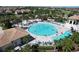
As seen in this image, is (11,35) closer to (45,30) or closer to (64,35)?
(45,30)

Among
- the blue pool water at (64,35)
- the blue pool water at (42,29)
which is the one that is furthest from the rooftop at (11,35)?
the blue pool water at (64,35)

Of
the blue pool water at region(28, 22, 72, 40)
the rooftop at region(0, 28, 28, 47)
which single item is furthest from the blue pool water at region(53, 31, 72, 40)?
the rooftop at region(0, 28, 28, 47)

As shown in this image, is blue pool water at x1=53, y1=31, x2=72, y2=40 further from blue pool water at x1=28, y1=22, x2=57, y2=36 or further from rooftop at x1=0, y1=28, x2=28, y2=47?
rooftop at x1=0, y1=28, x2=28, y2=47

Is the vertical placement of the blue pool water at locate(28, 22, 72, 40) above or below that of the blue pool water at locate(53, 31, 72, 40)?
above

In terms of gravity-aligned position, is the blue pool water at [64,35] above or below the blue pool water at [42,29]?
below

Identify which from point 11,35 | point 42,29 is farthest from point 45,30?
point 11,35

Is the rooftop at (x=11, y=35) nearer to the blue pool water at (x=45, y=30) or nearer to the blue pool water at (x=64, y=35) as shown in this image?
the blue pool water at (x=45, y=30)
